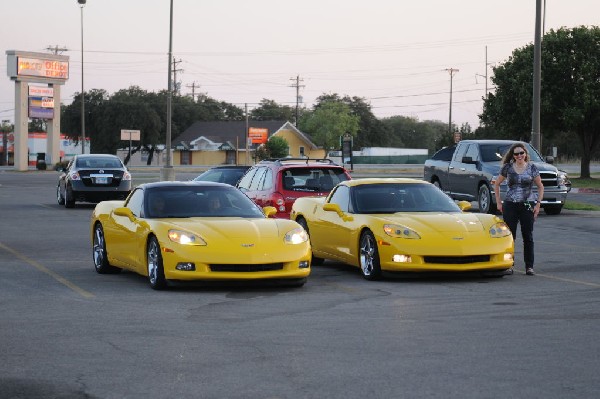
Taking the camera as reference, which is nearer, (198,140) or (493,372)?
(493,372)

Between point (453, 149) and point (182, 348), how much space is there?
23342mm

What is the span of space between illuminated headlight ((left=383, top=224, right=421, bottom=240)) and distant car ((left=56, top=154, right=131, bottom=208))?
19818 mm

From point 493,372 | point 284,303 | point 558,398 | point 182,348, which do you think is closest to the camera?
point 558,398

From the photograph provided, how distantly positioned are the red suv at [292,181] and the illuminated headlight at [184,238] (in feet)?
21.8

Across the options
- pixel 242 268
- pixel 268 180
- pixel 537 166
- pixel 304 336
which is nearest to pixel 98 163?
pixel 537 166

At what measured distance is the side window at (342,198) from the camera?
51.9ft

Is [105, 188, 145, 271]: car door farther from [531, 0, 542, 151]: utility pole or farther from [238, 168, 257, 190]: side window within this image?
[531, 0, 542, 151]: utility pole

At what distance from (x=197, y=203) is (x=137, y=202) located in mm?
796

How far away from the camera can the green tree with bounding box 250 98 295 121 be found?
181 metres

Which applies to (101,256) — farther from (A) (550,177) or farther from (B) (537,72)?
(B) (537,72)

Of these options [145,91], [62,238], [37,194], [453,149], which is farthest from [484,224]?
[145,91]

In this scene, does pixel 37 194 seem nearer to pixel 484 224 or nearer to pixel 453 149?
pixel 453 149

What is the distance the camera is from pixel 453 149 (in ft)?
104

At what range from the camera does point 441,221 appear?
1458 centimetres
